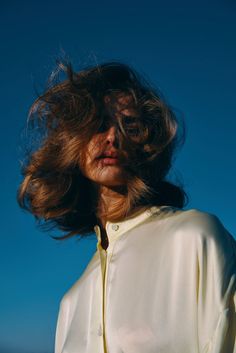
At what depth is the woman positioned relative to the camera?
8.39 feet

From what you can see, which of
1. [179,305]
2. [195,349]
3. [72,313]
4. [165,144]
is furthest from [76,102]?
[195,349]

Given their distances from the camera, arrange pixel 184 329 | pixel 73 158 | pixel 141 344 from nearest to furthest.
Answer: pixel 184 329 < pixel 141 344 < pixel 73 158

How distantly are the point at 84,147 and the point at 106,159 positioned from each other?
264 mm

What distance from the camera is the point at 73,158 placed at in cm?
351

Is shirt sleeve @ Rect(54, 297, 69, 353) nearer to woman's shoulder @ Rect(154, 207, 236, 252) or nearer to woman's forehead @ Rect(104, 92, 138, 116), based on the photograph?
woman's shoulder @ Rect(154, 207, 236, 252)

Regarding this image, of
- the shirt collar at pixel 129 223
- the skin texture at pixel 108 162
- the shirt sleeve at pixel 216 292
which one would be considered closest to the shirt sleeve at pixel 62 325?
the skin texture at pixel 108 162

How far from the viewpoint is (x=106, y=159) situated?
3232 millimetres

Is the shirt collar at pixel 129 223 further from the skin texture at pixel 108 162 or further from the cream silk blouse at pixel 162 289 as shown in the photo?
the skin texture at pixel 108 162

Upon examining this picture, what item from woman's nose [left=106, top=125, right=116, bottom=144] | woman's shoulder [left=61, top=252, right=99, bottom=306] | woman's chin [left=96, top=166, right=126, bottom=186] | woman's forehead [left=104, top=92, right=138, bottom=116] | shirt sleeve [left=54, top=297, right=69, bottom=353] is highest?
woman's forehead [left=104, top=92, right=138, bottom=116]

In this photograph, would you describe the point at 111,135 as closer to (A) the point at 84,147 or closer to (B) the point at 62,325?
(A) the point at 84,147

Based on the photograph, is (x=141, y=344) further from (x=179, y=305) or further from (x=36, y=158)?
(x=36, y=158)

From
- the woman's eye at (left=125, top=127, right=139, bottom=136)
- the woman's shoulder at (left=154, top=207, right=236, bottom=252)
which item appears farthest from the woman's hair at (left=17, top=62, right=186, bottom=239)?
the woman's shoulder at (left=154, top=207, right=236, bottom=252)

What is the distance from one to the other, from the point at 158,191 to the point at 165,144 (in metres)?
0.33

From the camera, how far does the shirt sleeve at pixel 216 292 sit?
2320 millimetres
